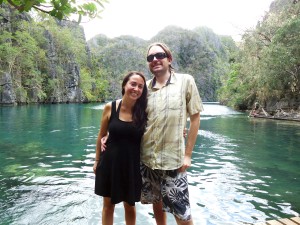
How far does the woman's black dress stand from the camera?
3.04m

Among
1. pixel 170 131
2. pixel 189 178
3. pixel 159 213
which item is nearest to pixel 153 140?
pixel 170 131

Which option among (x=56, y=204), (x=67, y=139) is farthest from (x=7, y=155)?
(x=56, y=204)

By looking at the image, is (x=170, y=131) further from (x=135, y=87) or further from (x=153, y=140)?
(x=135, y=87)

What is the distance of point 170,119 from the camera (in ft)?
9.53

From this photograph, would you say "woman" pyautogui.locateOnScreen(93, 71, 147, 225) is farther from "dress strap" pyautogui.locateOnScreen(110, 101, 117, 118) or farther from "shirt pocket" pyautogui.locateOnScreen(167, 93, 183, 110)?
"shirt pocket" pyautogui.locateOnScreen(167, 93, 183, 110)

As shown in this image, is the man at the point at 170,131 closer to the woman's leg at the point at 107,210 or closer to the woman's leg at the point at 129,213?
the woman's leg at the point at 129,213

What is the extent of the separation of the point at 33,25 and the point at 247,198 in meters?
56.4

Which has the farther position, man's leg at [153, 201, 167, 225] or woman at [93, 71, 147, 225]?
man's leg at [153, 201, 167, 225]

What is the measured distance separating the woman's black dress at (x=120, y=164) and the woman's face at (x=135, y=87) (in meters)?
0.20

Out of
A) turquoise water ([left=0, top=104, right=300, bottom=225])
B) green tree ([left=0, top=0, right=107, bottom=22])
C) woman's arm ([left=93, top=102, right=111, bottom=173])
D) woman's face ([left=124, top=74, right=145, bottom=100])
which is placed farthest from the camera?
turquoise water ([left=0, top=104, right=300, bottom=225])

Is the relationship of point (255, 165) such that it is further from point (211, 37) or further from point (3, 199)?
point (211, 37)

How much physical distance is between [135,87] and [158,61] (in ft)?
1.12

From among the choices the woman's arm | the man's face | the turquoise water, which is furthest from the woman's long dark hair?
the turquoise water

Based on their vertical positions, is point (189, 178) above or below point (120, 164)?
below
